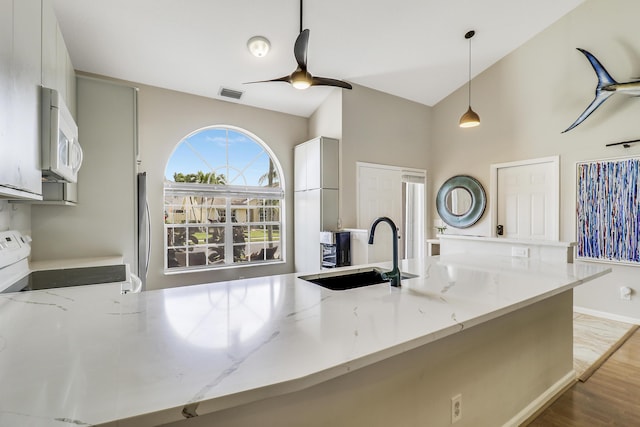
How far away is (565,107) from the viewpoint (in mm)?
4262

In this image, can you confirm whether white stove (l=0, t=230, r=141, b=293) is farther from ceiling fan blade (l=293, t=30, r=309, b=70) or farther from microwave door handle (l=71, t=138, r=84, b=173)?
ceiling fan blade (l=293, t=30, r=309, b=70)

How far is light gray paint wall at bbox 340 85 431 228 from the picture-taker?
4.76 meters

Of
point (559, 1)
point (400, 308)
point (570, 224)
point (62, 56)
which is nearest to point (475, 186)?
point (570, 224)

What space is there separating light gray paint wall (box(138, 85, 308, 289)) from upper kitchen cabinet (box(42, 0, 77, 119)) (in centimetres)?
170

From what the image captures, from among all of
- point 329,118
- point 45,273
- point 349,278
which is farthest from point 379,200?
point 45,273

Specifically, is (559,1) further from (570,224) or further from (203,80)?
(203,80)

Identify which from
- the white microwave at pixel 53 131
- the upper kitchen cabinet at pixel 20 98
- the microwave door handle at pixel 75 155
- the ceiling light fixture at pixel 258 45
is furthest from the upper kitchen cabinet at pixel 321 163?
the upper kitchen cabinet at pixel 20 98

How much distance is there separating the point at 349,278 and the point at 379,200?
10.9 ft

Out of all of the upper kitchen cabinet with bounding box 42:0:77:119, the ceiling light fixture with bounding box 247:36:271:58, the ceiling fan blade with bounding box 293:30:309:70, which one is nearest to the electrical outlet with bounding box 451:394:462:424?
the ceiling fan blade with bounding box 293:30:309:70

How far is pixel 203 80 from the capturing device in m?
4.20

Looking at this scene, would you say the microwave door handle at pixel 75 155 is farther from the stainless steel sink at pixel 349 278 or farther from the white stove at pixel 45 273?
the stainless steel sink at pixel 349 278

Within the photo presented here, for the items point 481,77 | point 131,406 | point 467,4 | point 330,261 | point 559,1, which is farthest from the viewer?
point 481,77

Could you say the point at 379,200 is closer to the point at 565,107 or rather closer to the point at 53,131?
the point at 565,107

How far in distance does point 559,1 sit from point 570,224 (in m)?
2.85
